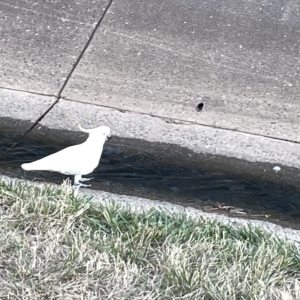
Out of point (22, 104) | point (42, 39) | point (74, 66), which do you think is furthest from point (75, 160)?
point (42, 39)

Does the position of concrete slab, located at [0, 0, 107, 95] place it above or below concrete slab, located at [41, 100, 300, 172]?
above

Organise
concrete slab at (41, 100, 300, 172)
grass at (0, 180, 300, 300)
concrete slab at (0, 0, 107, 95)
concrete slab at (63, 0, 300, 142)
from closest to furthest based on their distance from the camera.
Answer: grass at (0, 180, 300, 300)
concrete slab at (41, 100, 300, 172)
concrete slab at (63, 0, 300, 142)
concrete slab at (0, 0, 107, 95)

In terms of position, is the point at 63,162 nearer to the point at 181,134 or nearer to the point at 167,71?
the point at 181,134

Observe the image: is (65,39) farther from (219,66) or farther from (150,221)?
(150,221)

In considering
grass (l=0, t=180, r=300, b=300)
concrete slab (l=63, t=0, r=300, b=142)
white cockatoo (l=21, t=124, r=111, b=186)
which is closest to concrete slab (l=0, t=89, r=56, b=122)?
concrete slab (l=63, t=0, r=300, b=142)

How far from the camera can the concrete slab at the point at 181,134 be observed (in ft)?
18.6

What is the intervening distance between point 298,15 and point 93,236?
14.0 feet

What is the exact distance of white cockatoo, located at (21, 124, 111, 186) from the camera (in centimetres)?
460

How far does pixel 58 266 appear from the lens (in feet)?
11.9

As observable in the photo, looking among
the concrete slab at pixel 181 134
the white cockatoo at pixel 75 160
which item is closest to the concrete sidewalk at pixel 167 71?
the concrete slab at pixel 181 134

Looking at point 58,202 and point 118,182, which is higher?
point 58,202

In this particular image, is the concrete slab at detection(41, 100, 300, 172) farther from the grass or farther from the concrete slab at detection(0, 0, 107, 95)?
the grass

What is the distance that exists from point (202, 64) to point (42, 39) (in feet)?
5.16

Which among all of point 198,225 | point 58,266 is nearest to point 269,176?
point 198,225
